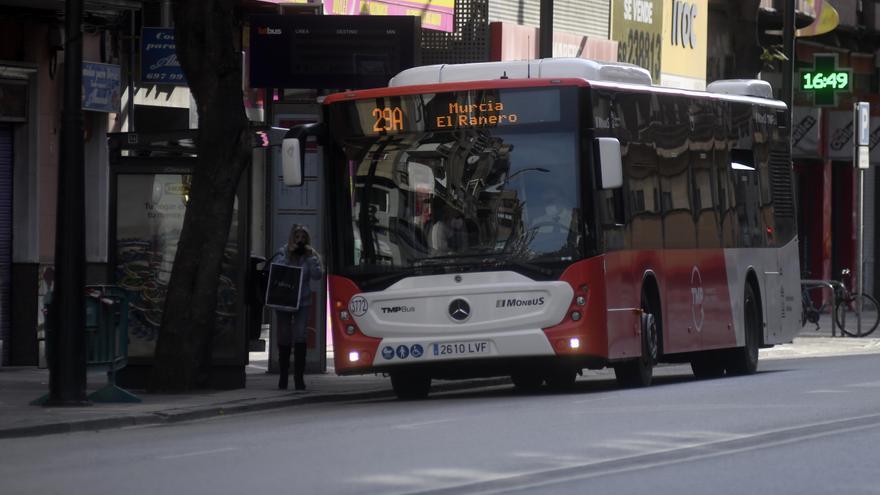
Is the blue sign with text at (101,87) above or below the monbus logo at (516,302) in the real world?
→ above

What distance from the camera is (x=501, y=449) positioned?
13.4m

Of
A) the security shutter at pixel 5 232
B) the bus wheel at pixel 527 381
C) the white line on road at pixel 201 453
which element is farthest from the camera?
the security shutter at pixel 5 232

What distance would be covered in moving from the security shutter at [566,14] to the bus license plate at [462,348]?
1419cm

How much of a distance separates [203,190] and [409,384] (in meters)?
2.76

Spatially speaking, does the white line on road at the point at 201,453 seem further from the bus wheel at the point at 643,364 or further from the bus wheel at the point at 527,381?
the bus wheel at the point at 527,381

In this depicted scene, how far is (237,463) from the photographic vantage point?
13.0m

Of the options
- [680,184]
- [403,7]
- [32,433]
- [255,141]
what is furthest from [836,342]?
[32,433]

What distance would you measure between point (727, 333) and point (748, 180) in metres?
1.95

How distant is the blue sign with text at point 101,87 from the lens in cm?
2489

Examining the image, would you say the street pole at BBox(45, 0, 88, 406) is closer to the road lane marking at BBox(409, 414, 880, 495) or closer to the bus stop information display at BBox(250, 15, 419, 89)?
the bus stop information display at BBox(250, 15, 419, 89)

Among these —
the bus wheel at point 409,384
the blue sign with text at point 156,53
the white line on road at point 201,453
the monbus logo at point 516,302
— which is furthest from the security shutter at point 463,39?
the white line on road at point 201,453

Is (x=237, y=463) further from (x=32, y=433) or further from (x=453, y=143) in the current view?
(x=453, y=143)

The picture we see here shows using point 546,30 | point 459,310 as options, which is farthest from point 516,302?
point 546,30

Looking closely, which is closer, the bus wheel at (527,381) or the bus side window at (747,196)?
the bus wheel at (527,381)
